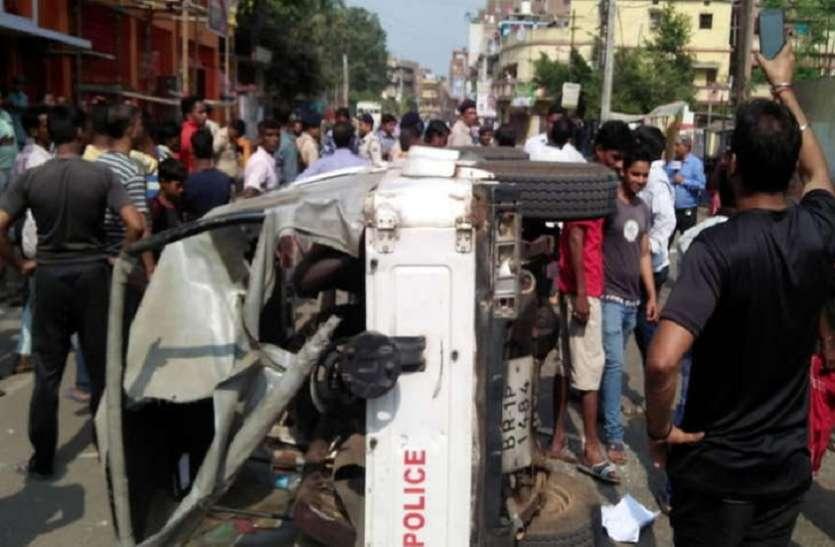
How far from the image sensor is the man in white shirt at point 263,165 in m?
8.79

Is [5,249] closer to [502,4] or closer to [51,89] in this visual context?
[51,89]

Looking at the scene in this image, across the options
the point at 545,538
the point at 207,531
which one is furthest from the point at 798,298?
the point at 207,531

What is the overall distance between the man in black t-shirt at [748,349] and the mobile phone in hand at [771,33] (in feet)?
2.30

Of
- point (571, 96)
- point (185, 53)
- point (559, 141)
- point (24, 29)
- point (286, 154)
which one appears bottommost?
point (286, 154)

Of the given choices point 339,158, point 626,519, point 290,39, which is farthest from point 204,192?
point 290,39

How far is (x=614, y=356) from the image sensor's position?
5.30 meters

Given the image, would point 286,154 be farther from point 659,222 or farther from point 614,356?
point 614,356

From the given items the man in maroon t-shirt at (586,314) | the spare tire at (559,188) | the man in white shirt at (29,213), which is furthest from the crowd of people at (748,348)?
the man in white shirt at (29,213)

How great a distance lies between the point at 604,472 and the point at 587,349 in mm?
662

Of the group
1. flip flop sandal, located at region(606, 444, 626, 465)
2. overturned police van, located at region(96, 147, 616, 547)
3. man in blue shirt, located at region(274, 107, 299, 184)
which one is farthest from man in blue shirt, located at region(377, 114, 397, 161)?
overturned police van, located at region(96, 147, 616, 547)

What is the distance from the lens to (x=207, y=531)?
3.46m

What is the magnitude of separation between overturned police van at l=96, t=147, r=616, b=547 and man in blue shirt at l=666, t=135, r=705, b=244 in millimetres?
7466

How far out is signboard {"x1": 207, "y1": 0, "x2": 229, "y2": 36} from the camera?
56.6ft

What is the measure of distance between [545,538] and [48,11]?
15217 mm
